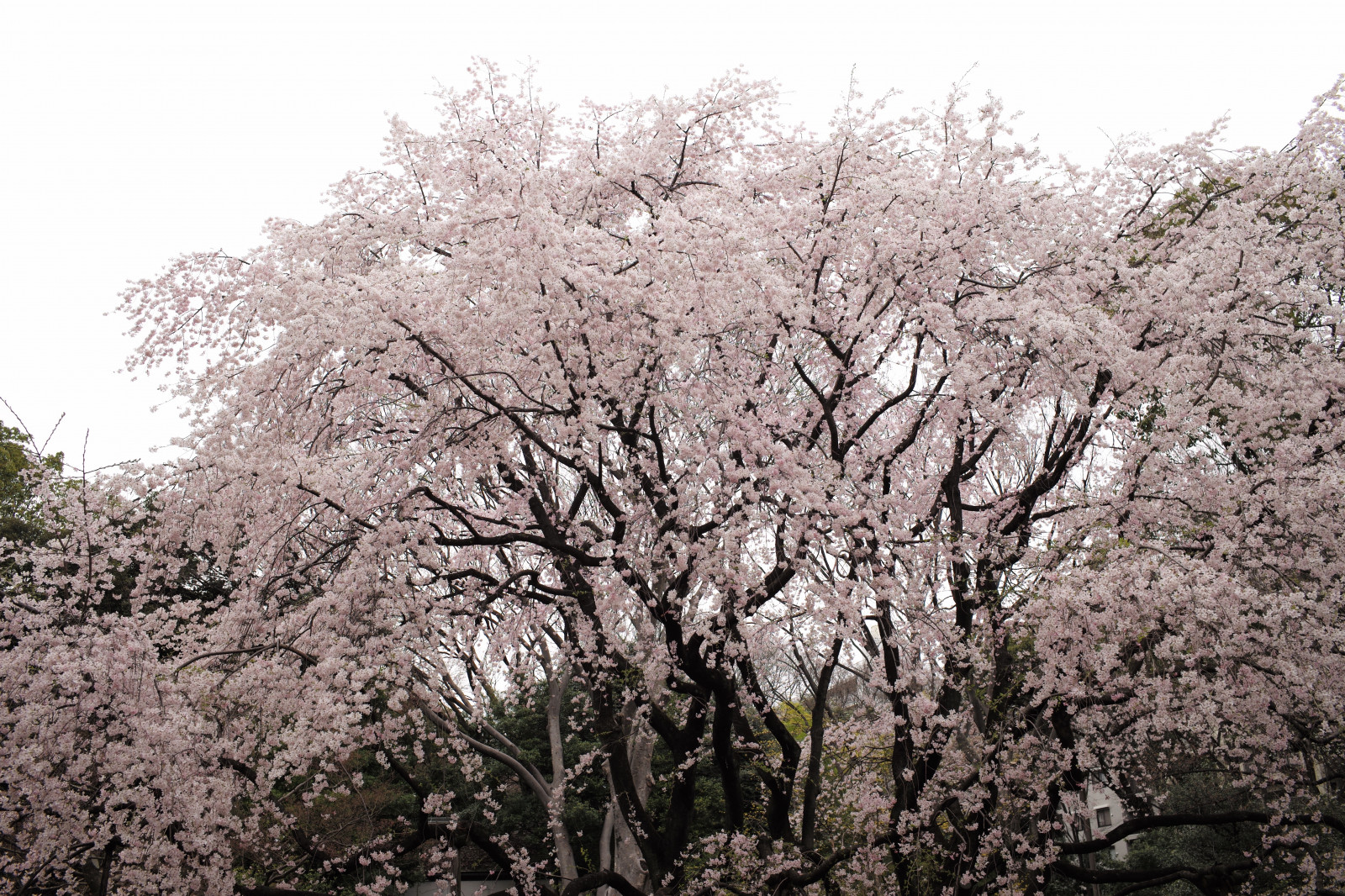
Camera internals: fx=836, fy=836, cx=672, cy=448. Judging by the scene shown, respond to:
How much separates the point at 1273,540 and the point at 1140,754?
13.2 feet

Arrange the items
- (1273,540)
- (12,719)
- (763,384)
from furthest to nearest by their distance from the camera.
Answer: (763,384) < (1273,540) < (12,719)

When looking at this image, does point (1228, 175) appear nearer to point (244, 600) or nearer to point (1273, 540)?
point (1273, 540)

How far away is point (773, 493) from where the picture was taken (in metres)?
7.17

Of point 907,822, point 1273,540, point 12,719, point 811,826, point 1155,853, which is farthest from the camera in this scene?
point 1155,853

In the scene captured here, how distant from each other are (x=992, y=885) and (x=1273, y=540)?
3.82 m

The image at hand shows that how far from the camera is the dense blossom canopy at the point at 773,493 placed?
264 inches

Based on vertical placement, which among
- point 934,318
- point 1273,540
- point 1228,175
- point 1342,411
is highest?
point 1228,175

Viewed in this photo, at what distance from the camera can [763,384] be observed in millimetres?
8227

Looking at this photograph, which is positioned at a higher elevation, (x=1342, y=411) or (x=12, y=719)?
(x=1342, y=411)

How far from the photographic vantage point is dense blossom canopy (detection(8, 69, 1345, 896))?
6711 mm

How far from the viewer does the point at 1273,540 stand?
6977 mm

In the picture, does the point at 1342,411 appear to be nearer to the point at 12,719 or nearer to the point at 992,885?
the point at 992,885

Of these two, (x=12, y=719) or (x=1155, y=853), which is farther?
A: (x=1155, y=853)

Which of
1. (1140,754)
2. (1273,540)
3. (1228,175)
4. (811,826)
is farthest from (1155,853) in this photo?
(1228,175)
